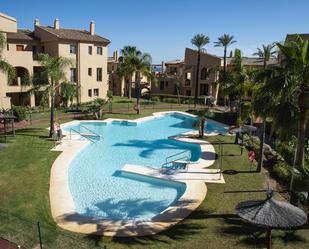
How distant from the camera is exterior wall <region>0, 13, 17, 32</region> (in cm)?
3856

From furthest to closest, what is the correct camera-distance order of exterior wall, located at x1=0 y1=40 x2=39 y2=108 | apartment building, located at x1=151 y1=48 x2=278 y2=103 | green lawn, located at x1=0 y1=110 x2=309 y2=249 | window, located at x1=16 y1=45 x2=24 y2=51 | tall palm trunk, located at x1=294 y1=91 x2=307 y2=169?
apartment building, located at x1=151 y1=48 x2=278 y2=103 < window, located at x1=16 y1=45 x2=24 y2=51 < exterior wall, located at x1=0 y1=40 x2=39 y2=108 < tall palm trunk, located at x1=294 y1=91 x2=307 y2=169 < green lawn, located at x1=0 y1=110 x2=309 y2=249

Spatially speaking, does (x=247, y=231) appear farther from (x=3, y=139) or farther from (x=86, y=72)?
(x=86, y=72)

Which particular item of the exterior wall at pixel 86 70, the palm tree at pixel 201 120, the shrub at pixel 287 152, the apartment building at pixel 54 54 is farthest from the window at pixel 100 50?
the shrub at pixel 287 152

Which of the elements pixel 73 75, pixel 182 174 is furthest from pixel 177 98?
pixel 182 174

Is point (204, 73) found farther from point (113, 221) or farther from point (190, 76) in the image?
point (113, 221)

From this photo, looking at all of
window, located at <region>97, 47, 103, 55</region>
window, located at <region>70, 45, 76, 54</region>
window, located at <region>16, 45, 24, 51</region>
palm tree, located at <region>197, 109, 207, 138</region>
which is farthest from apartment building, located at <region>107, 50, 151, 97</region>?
palm tree, located at <region>197, 109, 207, 138</region>

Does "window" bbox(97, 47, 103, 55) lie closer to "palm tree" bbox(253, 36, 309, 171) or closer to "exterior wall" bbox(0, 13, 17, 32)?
"exterior wall" bbox(0, 13, 17, 32)

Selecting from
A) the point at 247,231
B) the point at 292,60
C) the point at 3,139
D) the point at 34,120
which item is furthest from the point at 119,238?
the point at 34,120

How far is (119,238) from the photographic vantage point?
37.9 ft

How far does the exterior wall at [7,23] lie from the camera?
127 ft

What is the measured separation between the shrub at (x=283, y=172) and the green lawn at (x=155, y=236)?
1113mm

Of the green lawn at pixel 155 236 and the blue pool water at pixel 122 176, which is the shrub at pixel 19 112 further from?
the green lawn at pixel 155 236

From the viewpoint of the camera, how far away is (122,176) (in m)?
19.6

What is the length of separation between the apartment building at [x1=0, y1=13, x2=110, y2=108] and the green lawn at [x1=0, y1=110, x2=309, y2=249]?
19.2m
